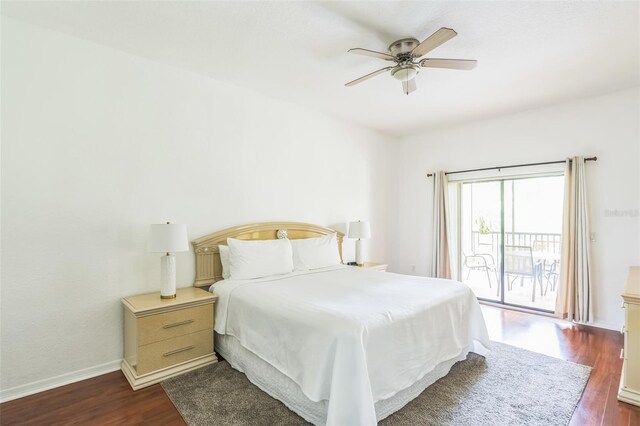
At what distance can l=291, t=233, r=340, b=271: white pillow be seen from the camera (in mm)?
3568

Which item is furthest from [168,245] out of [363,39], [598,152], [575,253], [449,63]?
[598,152]

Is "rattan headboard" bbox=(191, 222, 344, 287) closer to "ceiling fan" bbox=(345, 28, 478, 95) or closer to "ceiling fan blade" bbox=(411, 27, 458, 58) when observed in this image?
"ceiling fan" bbox=(345, 28, 478, 95)

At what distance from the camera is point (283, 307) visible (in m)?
2.17

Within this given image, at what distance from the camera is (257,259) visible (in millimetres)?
3107

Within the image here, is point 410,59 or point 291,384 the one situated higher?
point 410,59

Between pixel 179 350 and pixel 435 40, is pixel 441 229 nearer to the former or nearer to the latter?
pixel 435 40

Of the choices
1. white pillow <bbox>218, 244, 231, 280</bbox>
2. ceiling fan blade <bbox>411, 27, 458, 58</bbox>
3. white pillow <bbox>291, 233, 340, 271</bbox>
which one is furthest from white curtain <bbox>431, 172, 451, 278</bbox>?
white pillow <bbox>218, 244, 231, 280</bbox>

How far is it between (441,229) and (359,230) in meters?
1.57

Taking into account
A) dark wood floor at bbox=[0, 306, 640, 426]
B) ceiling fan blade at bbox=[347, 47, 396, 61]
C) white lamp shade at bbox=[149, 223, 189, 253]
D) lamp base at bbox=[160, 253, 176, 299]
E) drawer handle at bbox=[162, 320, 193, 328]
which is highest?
ceiling fan blade at bbox=[347, 47, 396, 61]

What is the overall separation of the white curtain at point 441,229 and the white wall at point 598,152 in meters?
0.31

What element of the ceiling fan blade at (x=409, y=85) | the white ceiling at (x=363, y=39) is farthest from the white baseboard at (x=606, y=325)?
the ceiling fan blade at (x=409, y=85)

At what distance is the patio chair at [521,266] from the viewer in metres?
4.49

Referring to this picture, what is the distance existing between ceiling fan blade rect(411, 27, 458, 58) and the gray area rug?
8.07 feet

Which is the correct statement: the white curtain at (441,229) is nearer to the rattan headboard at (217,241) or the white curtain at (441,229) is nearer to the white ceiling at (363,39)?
the white ceiling at (363,39)
